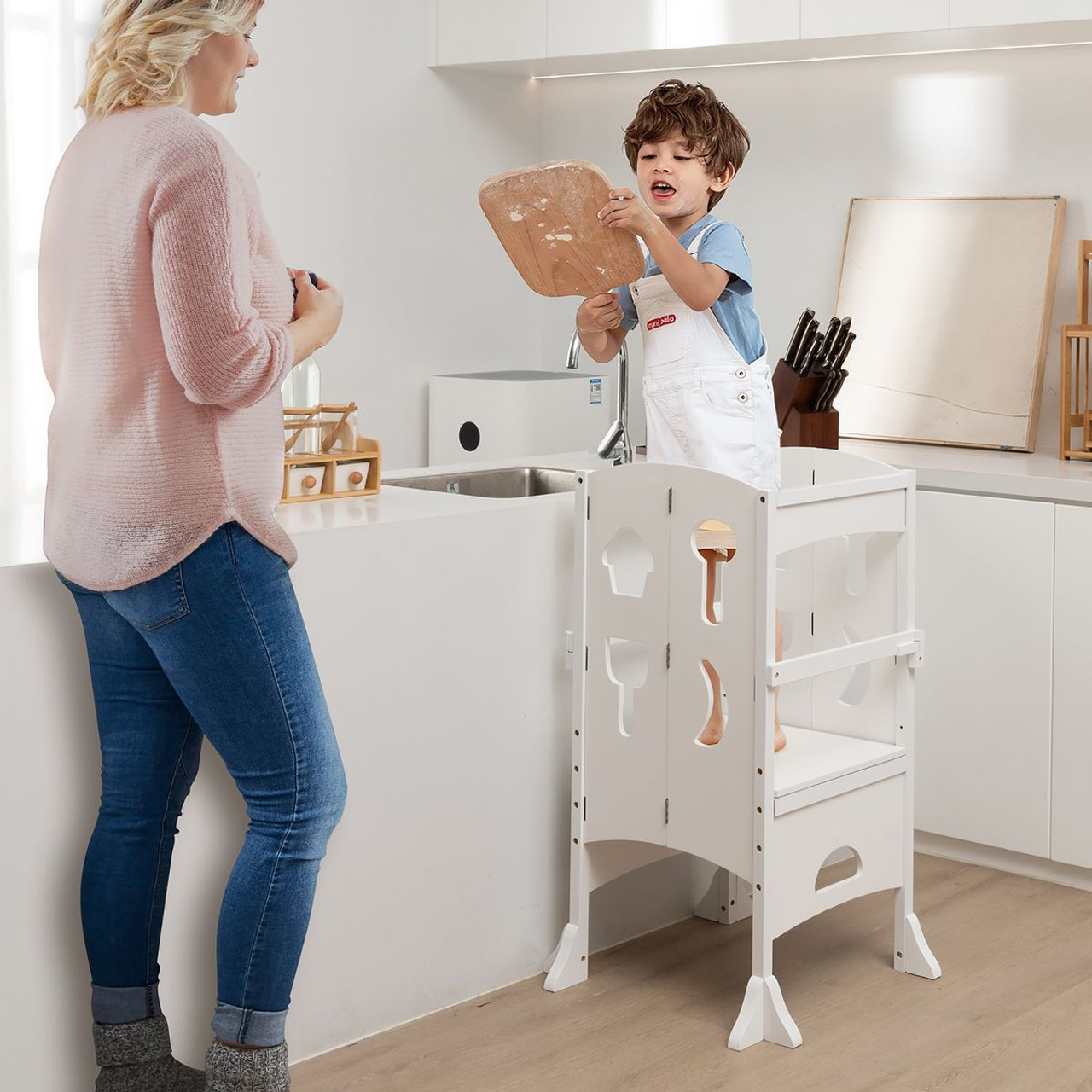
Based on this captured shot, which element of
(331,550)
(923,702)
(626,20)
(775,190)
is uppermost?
(626,20)

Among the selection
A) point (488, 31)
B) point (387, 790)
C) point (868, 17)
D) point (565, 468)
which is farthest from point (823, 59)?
point (387, 790)

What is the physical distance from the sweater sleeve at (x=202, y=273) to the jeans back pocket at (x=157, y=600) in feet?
0.63

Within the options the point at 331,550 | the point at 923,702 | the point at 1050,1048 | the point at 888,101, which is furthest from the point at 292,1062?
the point at 888,101

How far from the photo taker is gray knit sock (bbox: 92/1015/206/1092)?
1.71 m

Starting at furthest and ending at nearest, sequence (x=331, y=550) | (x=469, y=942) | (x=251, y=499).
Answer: (x=469, y=942), (x=331, y=550), (x=251, y=499)

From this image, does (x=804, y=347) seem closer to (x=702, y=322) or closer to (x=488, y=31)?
(x=702, y=322)

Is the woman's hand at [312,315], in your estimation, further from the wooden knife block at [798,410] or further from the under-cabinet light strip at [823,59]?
the under-cabinet light strip at [823,59]

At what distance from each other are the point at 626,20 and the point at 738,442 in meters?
1.81

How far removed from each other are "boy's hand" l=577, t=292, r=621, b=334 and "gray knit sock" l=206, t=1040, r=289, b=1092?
1.21m

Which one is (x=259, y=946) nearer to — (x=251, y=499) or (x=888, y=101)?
(x=251, y=499)

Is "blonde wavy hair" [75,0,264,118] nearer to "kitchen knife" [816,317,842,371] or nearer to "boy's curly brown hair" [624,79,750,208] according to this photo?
"boy's curly brown hair" [624,79,750,208]

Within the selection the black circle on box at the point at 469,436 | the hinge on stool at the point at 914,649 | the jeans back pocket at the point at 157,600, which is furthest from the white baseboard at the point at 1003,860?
the jeans back pocket at the point at 157,600

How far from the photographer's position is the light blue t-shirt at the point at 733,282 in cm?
221

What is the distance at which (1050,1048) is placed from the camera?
210 centimetres
